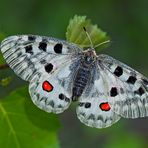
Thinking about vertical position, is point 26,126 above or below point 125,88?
below

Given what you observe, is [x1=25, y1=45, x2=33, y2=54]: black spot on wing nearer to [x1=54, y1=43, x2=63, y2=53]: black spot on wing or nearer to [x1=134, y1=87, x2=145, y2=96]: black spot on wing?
[x1=54, y1=43, x2=63, y2=53]: black spot on wing

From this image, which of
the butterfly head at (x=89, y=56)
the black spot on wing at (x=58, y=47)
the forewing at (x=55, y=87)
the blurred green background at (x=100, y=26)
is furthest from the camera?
the blurred green background at (x=100, y=26)

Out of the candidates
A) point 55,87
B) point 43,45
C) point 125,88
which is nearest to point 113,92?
point 125,88

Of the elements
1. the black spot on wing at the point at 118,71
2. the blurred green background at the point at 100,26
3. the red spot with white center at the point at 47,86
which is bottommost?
the blurred green background at the point at 100,26

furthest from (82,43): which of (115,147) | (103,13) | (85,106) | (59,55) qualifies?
(103,13)

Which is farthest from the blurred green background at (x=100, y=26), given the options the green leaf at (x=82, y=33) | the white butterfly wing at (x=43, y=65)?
the white butterfly wing at (x=43, y=65)

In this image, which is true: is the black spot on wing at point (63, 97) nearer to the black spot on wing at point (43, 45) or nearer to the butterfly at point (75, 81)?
the butterfly at point (75, 81)

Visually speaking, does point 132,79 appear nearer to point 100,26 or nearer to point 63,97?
point 63,97

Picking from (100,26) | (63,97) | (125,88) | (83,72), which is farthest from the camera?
(100,26)
